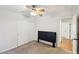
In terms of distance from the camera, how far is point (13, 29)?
148cm

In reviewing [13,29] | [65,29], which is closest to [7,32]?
[13,29]

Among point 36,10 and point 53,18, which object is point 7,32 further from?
point 53,18

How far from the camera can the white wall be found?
138cm

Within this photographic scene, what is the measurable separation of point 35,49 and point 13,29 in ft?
1.45

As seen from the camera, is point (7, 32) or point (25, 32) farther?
point (25, 32)

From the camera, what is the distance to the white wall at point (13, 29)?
138 cm

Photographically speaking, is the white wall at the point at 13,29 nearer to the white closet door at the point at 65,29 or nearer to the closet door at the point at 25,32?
the closet door at the point at 25,32

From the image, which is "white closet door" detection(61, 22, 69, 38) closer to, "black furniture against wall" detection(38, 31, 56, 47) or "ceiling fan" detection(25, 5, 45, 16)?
"black furniture against wall" detection(38, 31, 56, 47)
